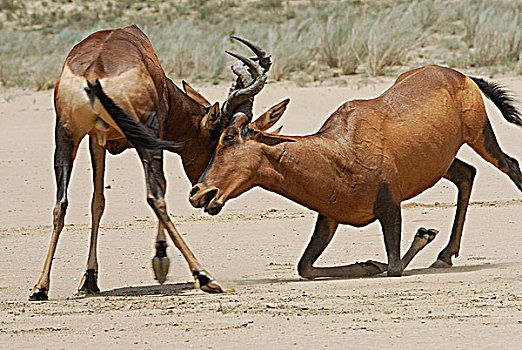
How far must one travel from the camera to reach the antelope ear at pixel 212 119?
8.61 m

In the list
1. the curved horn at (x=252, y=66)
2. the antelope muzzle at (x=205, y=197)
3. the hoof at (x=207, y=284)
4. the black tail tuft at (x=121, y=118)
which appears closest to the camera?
the black tail tuft at (x=121, y=118)

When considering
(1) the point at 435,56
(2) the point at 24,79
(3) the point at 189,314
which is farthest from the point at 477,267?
(2) the point at 24,79

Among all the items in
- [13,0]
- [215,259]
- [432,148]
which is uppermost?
[432,148]

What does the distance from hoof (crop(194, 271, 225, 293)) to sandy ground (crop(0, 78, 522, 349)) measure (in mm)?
Answer: 154

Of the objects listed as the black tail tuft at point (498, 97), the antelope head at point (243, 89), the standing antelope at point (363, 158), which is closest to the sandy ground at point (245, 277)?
the standing antelope at point (363, 158)

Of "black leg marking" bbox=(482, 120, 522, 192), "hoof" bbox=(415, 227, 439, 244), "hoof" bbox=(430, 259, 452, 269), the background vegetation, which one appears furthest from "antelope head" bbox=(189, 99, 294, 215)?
the background vegetation

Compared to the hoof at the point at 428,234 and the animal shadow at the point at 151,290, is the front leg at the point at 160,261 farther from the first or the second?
the hoof at the point at 428,234

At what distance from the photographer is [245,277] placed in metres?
8.57

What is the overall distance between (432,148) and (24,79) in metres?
19.5

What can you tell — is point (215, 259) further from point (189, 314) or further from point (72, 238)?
point (189, 314)

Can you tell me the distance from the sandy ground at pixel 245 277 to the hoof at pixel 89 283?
0.12 metres

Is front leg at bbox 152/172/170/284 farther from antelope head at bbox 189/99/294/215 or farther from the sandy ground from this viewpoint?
antelope head at bbox 189/99/294/215

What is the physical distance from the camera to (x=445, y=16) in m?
32.5

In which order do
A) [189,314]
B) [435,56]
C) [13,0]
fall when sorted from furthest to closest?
[13,0]
[435,56]
[189,314]
